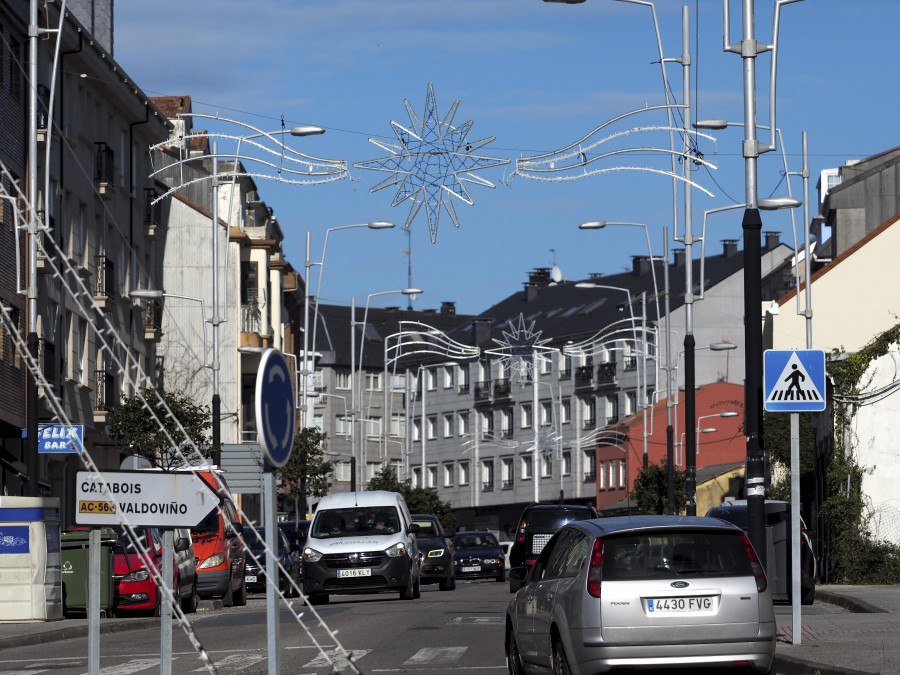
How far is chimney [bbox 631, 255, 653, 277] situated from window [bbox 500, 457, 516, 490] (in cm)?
1622

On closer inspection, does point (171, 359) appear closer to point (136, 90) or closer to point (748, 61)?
point (136, 90)

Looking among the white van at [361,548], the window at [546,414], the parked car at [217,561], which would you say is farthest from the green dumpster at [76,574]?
the window at [546,414]

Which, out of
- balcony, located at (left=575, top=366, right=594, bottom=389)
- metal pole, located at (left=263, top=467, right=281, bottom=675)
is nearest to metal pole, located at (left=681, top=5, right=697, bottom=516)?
metal pole, located at (left=263, top=467, right=281, bottom=675)

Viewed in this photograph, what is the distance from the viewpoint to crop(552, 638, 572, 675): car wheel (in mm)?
13055

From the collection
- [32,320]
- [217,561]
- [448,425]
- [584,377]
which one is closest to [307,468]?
[217,561]

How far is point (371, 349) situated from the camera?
474ft

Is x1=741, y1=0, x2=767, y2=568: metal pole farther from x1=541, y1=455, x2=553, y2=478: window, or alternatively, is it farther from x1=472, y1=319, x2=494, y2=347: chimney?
x1=472, y1=319, x2=494, y2=347: chimney

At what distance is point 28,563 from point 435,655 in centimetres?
1110

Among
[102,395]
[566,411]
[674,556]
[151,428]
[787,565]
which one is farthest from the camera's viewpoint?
[566,411]

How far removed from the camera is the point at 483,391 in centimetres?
13000

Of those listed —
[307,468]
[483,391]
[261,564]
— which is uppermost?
[483,391]

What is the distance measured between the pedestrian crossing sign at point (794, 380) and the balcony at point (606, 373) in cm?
9968

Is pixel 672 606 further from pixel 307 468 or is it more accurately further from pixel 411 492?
pixel 411 492

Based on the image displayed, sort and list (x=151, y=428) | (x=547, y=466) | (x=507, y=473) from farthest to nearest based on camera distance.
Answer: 1. (x=507, y=473)
2. (x=547, y=466)
3. (x=151, y=428)
